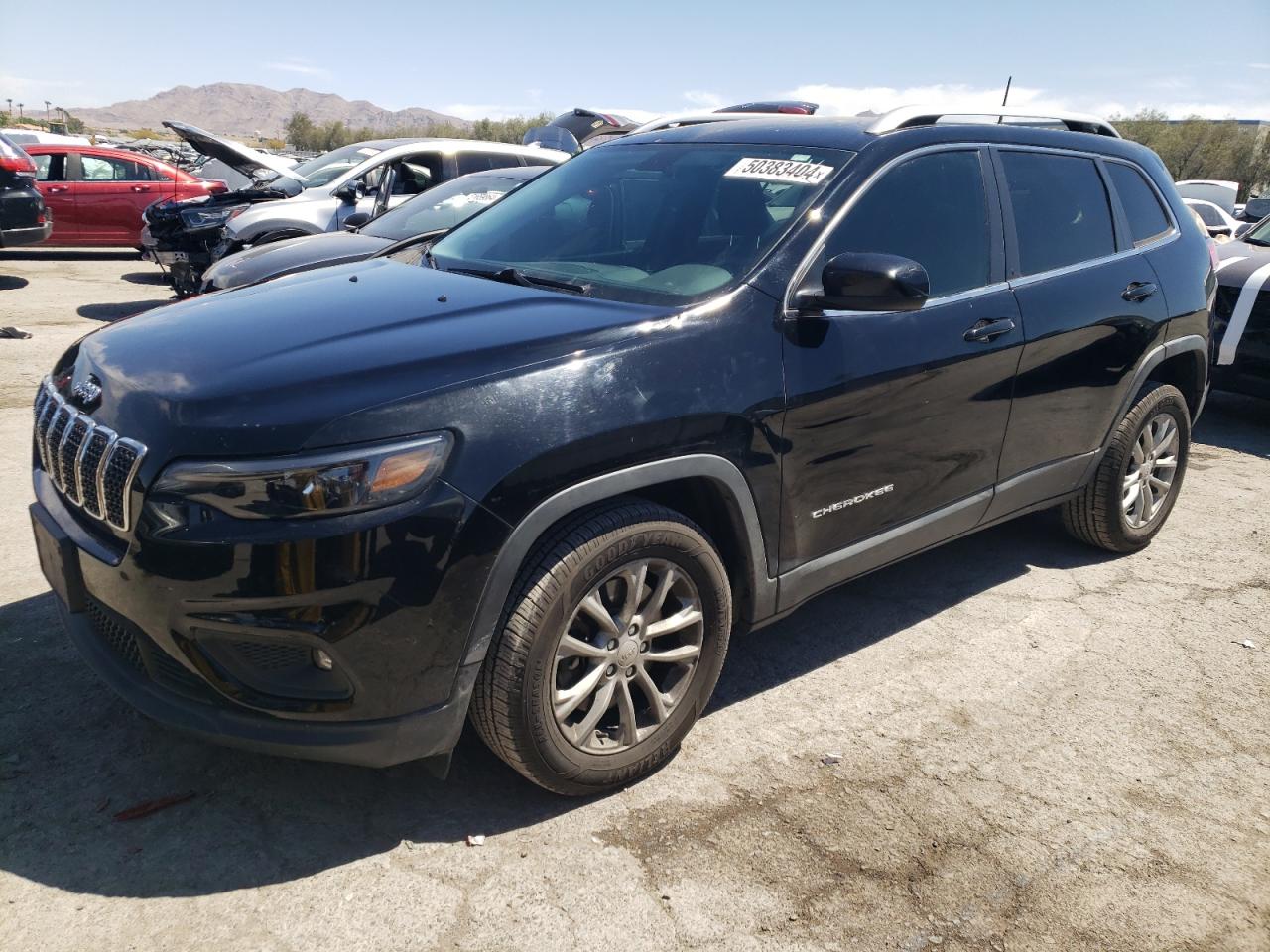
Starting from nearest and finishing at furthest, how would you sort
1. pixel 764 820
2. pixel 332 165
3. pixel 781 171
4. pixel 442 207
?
1. pixel 764 820
2. pixel 781 171
3. pixel 442 207
4. pixel 332 165

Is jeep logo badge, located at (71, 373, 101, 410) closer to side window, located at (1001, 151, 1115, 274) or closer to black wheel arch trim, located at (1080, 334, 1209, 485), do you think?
side window, located at (1001, 151, 1115, 274)

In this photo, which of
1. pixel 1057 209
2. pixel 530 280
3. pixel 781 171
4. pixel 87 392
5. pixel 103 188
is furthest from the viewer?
pixel 103 188

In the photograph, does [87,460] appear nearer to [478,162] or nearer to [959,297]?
[959,297]

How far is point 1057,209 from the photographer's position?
4090mm

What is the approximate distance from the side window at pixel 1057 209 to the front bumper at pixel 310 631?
2.65 meters

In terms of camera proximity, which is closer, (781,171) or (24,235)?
(781,171)

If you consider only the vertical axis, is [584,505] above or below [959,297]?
below

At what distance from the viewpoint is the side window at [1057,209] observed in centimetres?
390

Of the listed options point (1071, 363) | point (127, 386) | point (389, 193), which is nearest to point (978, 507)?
point (1071, 363)

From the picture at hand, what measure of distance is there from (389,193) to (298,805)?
27.2 feet

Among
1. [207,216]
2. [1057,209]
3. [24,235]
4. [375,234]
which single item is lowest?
[24,235]

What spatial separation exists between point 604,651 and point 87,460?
1.41 m

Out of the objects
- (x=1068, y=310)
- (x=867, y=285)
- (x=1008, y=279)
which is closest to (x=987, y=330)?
(x=1008, y=279)

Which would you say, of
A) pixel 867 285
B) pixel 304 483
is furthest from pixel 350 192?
pixel 304 483
